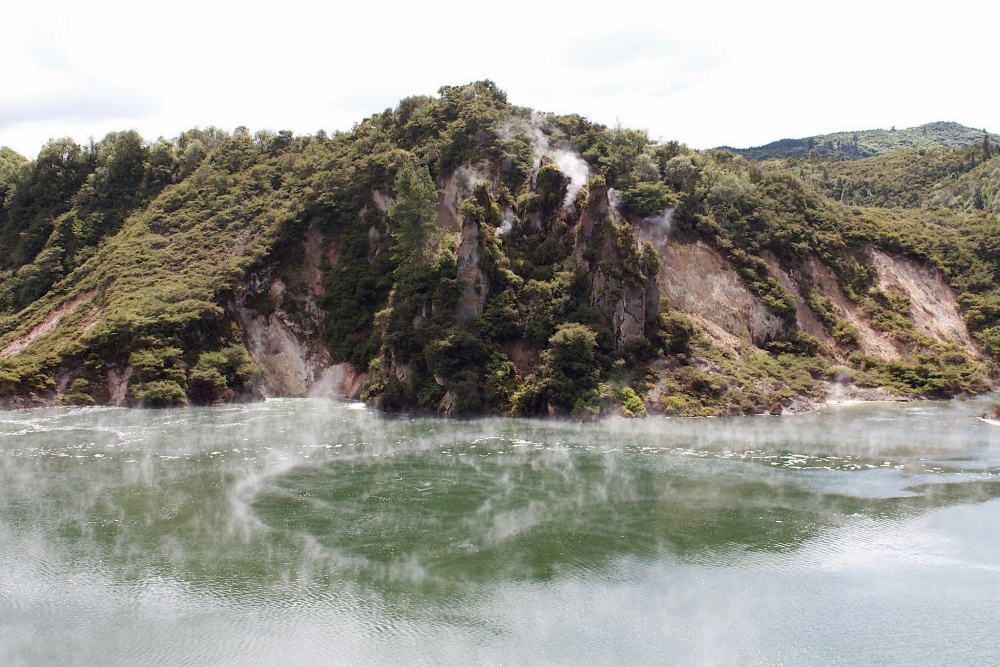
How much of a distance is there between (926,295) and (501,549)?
214 feet

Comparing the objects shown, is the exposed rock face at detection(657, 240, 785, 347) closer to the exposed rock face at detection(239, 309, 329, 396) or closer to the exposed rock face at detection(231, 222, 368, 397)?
the exposed rock face at detection(231, 222, 368, 397)

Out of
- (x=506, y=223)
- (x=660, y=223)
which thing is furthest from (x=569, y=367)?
(x=660, y=223)

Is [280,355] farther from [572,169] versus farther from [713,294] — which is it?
[713,294]

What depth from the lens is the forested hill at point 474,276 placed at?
193 feet

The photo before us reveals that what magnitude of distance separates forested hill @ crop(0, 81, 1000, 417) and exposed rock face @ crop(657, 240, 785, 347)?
7.9 inches

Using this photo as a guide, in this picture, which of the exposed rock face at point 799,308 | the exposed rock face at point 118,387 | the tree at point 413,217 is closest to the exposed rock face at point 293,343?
the exposed rock face at point 118,387

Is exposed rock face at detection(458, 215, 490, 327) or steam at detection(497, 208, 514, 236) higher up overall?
steam at detection(497, 208, 514, 236)

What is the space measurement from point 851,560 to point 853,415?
30190mm

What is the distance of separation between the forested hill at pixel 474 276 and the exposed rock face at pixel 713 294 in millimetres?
200

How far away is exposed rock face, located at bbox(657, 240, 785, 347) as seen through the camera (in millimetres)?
67562

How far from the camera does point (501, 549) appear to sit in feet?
95.1

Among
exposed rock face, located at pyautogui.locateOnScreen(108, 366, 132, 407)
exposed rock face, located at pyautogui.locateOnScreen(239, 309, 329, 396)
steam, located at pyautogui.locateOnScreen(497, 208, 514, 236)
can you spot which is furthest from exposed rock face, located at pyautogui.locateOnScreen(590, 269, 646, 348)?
exposed rock face, located at pyautogui.locateOnScreen(108, 366, 132, 407)

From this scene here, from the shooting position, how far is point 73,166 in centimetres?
9525

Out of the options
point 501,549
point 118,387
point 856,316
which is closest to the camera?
point 501,549
